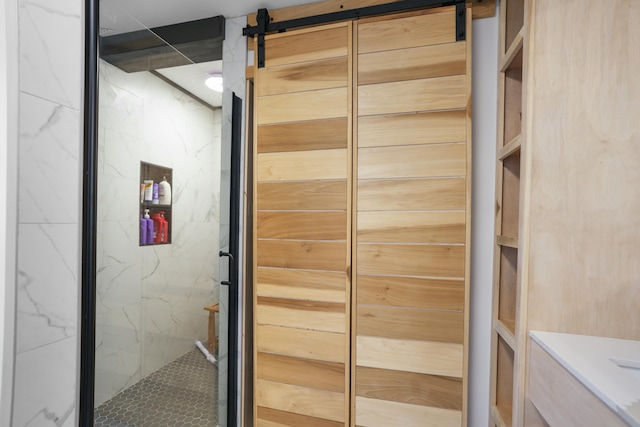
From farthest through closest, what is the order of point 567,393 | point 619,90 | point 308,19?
point 308,19, point 619,90, point 567,393

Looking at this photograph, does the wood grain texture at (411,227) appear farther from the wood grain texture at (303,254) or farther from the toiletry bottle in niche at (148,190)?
the toiletry bottle in niche at (148,190)

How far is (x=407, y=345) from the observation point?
1.49 meters

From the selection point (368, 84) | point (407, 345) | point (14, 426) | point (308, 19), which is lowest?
point (407, 345)

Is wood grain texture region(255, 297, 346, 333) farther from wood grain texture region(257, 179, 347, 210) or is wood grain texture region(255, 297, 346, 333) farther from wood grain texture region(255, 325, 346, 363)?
wood grain texture region(257, 179, 347, 210)

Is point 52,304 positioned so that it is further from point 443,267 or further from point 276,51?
point 276,51

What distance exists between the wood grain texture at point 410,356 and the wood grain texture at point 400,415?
0.16 m

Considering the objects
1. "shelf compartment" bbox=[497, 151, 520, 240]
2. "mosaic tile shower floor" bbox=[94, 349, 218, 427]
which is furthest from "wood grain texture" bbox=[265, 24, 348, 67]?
"mosaic tile shower floor" bbox=[94, 349, 218, 427]

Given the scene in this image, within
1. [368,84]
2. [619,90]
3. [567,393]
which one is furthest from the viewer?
[368,84]

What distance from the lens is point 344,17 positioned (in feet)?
5.29

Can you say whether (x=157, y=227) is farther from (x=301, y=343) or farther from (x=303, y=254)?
(x=301, y=343)

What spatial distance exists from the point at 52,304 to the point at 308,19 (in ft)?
5.24

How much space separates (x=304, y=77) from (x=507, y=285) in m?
1.34

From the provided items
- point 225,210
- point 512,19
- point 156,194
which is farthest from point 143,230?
point 512,19

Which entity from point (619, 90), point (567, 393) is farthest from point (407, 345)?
→ point (619, 90)
